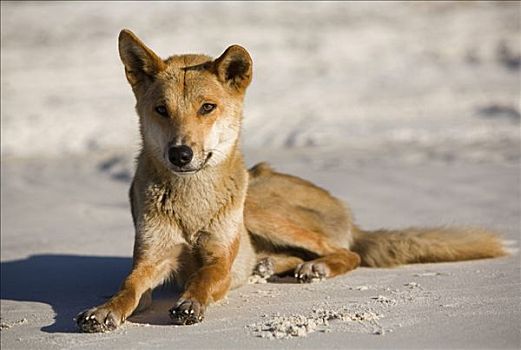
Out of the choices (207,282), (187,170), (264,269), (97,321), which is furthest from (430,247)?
(97,321)

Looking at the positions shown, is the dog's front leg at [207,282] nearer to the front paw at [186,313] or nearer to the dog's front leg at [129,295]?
the front paw at [186,313]

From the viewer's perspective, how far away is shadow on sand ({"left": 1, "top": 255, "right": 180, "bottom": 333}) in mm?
4848

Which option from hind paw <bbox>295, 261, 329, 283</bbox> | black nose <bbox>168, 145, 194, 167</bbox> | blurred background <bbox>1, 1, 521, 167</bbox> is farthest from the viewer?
blurred background <bbox>1, 1, 521, 167</bbox>

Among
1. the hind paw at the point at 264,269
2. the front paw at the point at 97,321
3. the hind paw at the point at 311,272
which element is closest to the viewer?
the front paw at the point at 97,321

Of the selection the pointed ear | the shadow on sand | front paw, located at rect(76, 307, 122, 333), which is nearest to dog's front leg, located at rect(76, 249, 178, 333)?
front paw, located at rect(76, 307, 122, 333)

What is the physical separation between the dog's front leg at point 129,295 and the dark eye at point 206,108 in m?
0.82

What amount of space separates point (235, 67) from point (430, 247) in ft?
6.17

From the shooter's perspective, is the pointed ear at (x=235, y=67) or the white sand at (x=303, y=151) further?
the pointed ear at (x=235, y=67)

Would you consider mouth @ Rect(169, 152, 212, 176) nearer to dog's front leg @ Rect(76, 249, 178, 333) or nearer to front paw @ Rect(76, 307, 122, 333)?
dog's front leg @ Rect(76, 249, 178, 333)

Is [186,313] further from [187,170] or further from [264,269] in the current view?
[264,269]

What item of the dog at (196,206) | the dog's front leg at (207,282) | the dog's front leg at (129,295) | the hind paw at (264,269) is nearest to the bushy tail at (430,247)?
the dog at (196,206)

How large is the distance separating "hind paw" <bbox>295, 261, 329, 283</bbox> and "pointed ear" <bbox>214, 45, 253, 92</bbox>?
1183 millimetres

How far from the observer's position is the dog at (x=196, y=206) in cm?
460

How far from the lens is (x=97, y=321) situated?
4109mm
